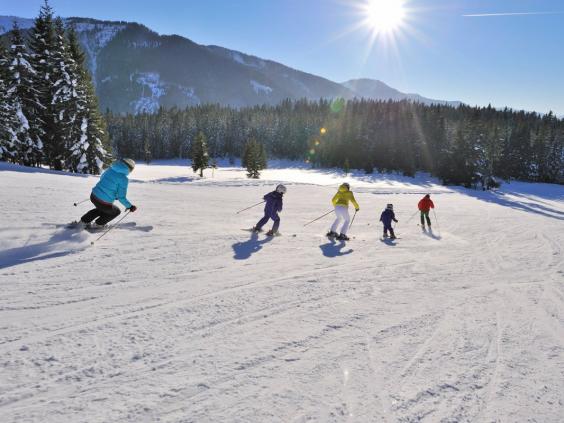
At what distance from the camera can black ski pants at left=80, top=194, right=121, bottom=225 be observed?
25.3 feet

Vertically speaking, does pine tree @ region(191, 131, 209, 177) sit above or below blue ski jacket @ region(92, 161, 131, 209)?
above

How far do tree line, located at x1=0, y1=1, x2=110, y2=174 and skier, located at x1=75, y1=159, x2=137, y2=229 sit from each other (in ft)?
80.0

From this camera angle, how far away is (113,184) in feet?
25.1

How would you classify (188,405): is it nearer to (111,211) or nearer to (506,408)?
(506,408)

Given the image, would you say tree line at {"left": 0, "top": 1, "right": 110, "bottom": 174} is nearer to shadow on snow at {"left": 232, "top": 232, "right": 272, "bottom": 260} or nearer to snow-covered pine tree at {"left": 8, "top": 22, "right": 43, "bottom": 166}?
snow-covered pine tree at {"left": 8, "top": 22, "right": 43, "bottom": 166}

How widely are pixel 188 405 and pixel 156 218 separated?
321 inches

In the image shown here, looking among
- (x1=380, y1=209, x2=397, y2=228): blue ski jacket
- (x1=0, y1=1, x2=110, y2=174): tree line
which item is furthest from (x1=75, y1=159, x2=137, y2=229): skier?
(x1=0, y1=1, x2=110, y2=174): tree line

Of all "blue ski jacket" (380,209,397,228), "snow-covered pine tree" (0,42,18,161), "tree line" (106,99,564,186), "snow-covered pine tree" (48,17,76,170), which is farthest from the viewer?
"tree line" (106,99,564,186)

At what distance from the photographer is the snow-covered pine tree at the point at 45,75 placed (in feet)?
93.5

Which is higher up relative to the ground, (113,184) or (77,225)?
(113,184)

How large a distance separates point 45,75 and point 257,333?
3398cm

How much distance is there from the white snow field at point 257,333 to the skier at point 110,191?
0.58 meters

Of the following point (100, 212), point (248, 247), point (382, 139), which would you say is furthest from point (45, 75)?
point (382, 139)

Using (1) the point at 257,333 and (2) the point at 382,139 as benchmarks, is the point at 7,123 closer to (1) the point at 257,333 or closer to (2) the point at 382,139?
(1) the point at 257,333
